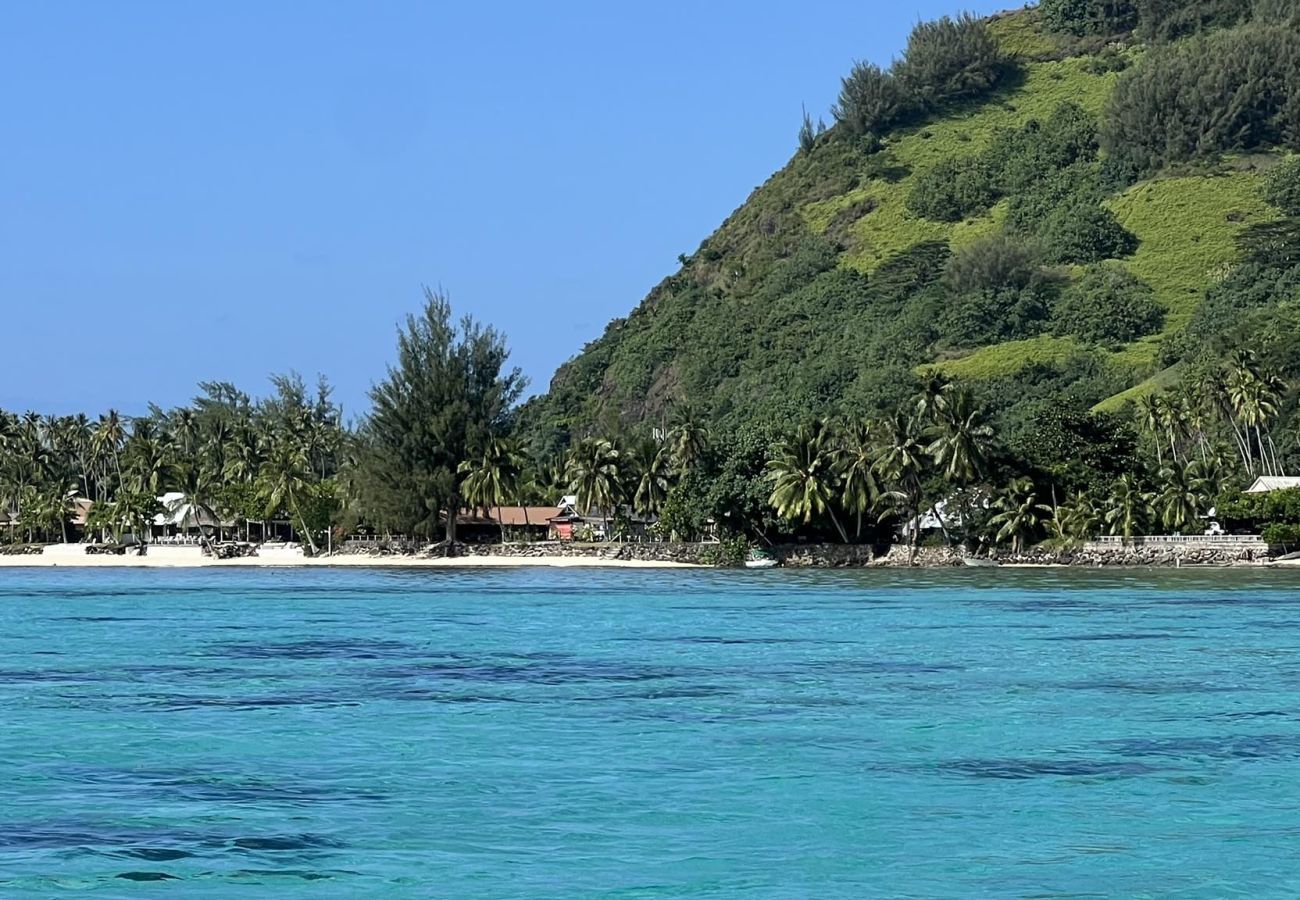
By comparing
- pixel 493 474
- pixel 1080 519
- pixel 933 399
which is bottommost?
pixel 1080 519

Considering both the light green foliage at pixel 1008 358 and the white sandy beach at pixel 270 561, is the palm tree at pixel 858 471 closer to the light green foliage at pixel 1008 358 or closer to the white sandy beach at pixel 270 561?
the white sandy beach at pixel 270 561

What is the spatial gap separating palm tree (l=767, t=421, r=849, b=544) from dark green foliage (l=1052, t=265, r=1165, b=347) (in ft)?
271

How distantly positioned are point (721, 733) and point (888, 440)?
255 ft

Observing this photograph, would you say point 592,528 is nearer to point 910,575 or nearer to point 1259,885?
point 910,575

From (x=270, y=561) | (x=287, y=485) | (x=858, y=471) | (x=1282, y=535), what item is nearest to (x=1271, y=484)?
(x=1282, y=535)

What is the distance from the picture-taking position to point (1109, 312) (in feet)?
611

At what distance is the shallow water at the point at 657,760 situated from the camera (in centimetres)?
2261

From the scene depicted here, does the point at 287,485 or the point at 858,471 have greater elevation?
the point at 287,485

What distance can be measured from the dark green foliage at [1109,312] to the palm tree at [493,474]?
8003 centimetres

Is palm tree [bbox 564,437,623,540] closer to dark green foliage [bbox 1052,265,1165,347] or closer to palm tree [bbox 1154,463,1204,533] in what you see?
palm tree [bbox 1154,463,1204,533]

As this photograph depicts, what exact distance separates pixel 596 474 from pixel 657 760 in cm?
9276

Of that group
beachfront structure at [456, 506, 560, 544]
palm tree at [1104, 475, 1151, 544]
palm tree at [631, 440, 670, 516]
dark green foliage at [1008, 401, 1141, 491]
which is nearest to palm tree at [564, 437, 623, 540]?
palm tree at [631, 440, 670, 516]

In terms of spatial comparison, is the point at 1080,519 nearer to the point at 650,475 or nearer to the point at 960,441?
the point at 960,441

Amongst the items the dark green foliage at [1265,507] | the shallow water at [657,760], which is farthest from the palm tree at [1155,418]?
the shallow water at [657,760]
